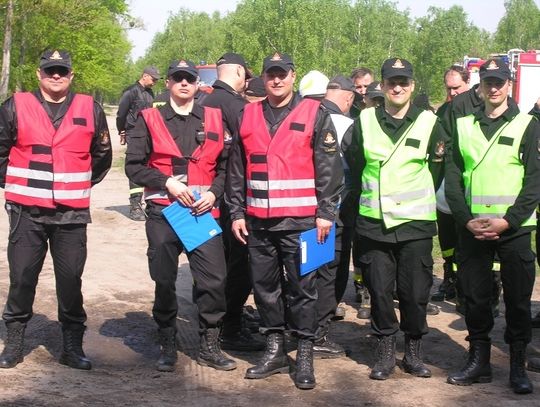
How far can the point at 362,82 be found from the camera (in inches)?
375

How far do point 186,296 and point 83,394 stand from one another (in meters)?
3.16

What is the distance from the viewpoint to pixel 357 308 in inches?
324

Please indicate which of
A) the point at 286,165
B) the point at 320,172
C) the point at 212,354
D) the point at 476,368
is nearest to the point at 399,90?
the point at 320,172

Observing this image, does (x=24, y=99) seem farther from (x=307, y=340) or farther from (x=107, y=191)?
(x=107, y=191)

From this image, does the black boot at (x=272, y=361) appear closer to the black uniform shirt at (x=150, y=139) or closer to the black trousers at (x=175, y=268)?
the black trousers at (x=175, y=268)

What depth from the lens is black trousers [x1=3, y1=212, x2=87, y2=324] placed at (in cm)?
608

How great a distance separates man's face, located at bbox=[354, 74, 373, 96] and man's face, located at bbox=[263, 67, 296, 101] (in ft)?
11.3

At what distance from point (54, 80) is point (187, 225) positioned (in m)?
1.36

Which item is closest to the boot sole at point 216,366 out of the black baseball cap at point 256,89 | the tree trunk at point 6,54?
the black baseball cap at point 256,89

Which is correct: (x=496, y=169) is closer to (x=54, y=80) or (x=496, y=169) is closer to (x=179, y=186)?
(x=179, y=186)

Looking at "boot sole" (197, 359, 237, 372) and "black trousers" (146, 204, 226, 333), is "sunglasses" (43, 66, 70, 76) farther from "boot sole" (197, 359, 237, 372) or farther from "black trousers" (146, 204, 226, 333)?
"boot sole" (197, 359, 237, 372)

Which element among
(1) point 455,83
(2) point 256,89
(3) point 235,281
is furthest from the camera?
(1) point 455,83

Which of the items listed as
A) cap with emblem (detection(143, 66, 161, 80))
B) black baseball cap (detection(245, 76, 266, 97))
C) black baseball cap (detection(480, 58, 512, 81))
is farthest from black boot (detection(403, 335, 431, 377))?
cap with emblem (detection(143, 66, 161, 80))

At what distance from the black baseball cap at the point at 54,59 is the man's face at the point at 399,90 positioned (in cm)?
223
